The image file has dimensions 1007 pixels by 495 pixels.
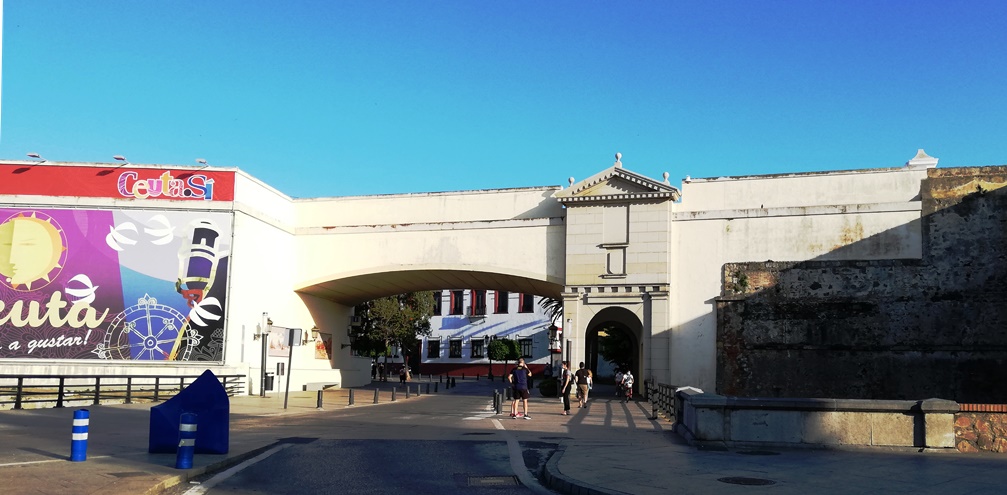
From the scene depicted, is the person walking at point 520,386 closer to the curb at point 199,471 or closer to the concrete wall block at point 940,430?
the curb at point 199,471

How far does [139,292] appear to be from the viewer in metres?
34.2

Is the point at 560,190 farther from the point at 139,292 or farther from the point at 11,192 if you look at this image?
the point at 11,192

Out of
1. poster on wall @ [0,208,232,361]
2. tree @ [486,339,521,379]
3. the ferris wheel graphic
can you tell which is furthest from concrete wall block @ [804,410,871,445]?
tree @ [486,339,521,379]

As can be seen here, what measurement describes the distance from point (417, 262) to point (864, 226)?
18750 mm

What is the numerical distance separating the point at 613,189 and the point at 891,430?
24.0 metres

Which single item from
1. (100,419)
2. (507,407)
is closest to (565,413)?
(507,407)

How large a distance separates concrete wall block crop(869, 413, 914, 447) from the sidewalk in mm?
353

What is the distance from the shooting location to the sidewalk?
1004 centimetres

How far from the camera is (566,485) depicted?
10.6 m

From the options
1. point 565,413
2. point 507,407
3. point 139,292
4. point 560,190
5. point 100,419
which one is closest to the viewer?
point 100,419

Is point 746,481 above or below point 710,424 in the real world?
below

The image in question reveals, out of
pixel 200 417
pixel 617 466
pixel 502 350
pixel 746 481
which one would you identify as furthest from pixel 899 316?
pixel 502 350

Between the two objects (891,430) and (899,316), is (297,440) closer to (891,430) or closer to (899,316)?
(891,430)

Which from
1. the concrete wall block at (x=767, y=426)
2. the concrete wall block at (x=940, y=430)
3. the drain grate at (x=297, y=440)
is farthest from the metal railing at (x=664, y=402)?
the drain grate at (x=297, y=440)
